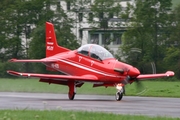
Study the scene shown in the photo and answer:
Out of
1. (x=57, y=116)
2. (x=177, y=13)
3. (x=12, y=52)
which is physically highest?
(x=57, y=116)

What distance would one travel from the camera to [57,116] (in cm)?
1733

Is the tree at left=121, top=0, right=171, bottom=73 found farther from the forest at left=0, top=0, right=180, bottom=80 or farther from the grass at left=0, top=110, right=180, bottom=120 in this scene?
the grass at left=0, top=110, right=180, bottom=120

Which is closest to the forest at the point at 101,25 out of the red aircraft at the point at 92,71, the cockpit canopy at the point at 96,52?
the red aircraft at the point at 92,71

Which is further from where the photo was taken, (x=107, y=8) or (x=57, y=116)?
(x=107, y=8)

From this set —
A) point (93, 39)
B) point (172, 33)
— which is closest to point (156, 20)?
point (172, 33)

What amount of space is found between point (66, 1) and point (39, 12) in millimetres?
4391

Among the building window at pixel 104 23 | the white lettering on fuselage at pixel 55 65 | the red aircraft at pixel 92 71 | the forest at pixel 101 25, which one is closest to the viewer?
the red aircraft at pixel 92 71

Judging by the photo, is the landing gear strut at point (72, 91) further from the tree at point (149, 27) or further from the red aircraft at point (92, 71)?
the tree at point (149, 27)

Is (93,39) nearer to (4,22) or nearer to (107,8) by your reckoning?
(107,8)

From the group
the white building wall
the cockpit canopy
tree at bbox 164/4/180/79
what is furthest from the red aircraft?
the white building wall

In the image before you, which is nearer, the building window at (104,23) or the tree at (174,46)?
the tree at (174,46)

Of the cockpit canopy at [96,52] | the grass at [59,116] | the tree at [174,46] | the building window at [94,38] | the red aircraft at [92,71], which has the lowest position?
the building window at [94,38]

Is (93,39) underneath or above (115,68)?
underneath

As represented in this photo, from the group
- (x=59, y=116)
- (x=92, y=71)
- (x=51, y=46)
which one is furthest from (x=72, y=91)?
(x=59, y=116)
